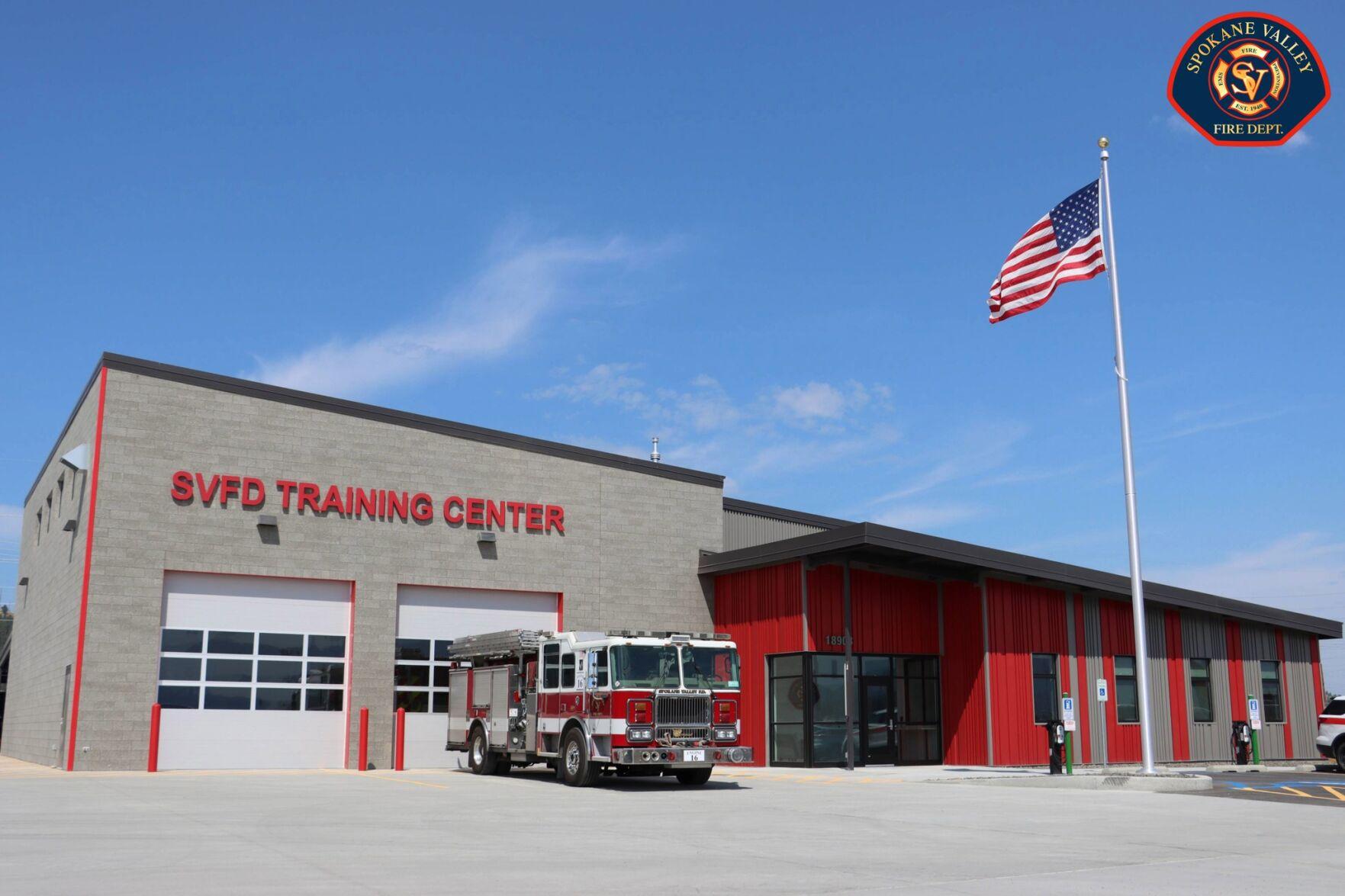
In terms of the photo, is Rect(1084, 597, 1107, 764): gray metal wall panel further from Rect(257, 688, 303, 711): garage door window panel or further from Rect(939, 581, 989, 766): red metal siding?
Rect(257, 688, 303, 711): garage door window panel

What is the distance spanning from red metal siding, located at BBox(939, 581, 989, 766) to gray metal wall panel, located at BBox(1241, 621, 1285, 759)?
34.8 feet

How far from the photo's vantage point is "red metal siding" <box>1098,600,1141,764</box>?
3114cm

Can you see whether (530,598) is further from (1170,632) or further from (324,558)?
(1170,632)

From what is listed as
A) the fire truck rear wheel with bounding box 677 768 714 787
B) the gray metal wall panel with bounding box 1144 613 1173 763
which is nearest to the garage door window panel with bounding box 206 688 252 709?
the fire truck rear wheel with bounding box 677 768 714 787

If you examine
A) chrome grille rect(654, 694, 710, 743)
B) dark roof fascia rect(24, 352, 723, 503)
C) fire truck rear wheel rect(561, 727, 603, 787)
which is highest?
dark roof fascia rect(24, 352, 723, 503)

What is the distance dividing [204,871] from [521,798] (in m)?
8.76

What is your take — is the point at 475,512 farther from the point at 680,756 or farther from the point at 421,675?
the point at 680,756

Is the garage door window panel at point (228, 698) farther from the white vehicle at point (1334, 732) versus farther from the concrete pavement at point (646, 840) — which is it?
the white vehicle at point (1334, 732)

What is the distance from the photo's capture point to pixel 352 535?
28.9 metres

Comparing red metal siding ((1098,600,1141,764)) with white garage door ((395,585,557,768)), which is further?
red metal siding ((1098,600,1141,764))

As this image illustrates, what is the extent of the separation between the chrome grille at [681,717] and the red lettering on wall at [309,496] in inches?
469

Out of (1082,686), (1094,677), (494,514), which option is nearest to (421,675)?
(494,514)

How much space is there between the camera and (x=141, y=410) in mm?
26922

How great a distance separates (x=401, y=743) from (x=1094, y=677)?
17339mm
